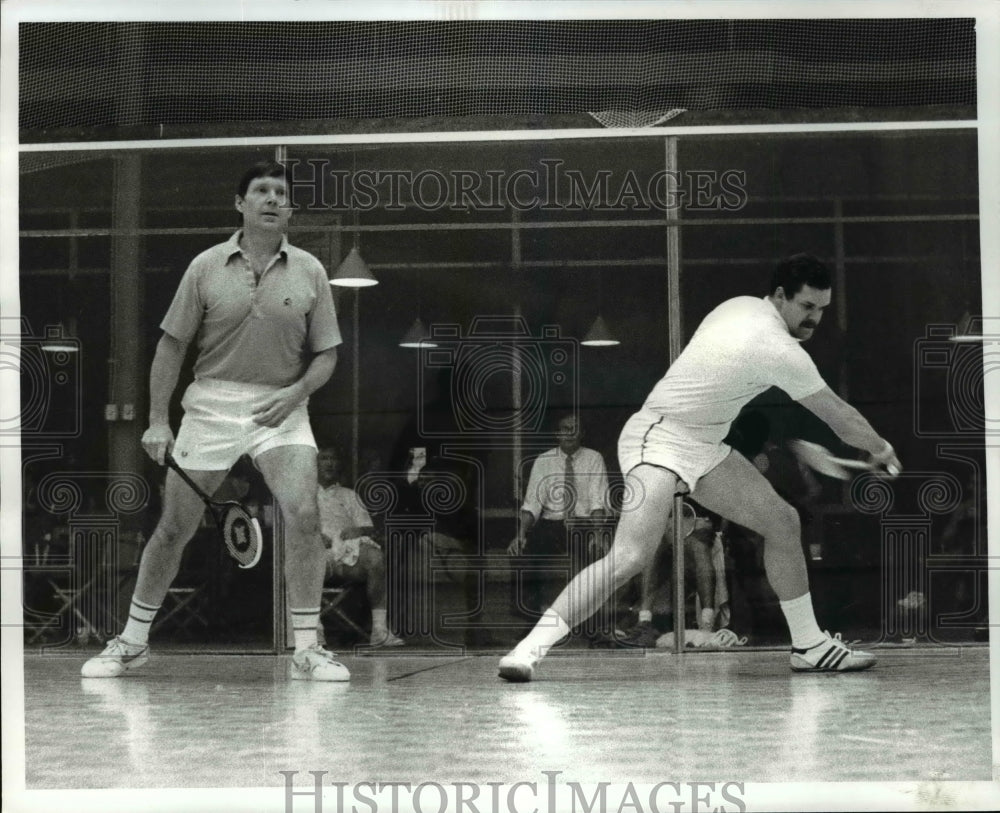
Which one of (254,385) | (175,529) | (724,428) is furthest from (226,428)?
(724,428)

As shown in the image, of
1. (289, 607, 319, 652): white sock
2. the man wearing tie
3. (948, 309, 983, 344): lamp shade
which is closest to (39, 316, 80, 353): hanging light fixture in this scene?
(289, 607, 319, 652): white sock

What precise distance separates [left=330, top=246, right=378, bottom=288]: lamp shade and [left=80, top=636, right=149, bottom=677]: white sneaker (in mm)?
1220

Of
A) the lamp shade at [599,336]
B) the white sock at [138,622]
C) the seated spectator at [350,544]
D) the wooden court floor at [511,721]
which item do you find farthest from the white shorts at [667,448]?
the white sock at [138,622]

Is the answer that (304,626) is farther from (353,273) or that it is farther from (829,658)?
(829,658)

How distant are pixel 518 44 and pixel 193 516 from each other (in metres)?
1.72

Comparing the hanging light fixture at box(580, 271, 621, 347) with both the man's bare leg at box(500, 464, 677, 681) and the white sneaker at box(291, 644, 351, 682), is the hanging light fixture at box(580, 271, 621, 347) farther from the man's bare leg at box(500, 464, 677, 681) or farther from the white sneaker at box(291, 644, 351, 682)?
the white sneaker at box(291, 644, 351, 682)

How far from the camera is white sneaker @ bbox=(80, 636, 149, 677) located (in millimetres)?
4781

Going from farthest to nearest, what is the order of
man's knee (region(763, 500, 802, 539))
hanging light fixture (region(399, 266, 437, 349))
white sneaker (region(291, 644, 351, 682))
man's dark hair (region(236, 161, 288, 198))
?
man's knee (region(763, 500, 802, 539))
white sneaker (region(291, 644, 351, 682))
hanging light fixture (region(399, 266, 437, 349))
man's dark hair (region(236, 161, 288, 198))

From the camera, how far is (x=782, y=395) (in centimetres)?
512

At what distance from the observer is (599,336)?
501 centimetres

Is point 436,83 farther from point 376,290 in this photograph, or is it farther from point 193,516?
point 193,516

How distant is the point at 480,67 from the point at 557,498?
1302 mm

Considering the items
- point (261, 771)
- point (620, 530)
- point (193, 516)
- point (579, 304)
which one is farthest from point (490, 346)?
point (261, 771)

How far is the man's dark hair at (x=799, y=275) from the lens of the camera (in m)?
4.92
